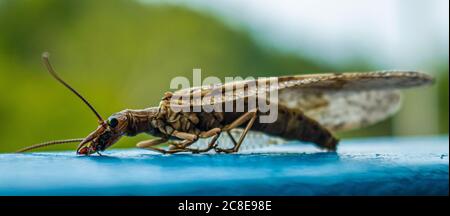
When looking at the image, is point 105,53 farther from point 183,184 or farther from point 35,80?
point 183,184

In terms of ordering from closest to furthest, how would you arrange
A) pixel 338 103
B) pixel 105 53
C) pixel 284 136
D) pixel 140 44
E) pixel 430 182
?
pixel 430 182 < pixel 284 136 < pixel 338 103 < pixel 105 53 < pixel 140 44

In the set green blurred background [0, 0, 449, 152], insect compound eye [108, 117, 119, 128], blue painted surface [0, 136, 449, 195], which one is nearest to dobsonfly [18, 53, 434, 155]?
insect compound eye [108, 117, 119, 128]

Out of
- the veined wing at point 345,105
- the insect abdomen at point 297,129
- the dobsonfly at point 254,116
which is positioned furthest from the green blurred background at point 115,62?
the insect abdomen at point 297,129

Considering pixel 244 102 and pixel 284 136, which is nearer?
pixel 244 102

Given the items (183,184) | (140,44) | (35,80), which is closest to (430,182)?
(183,184)
